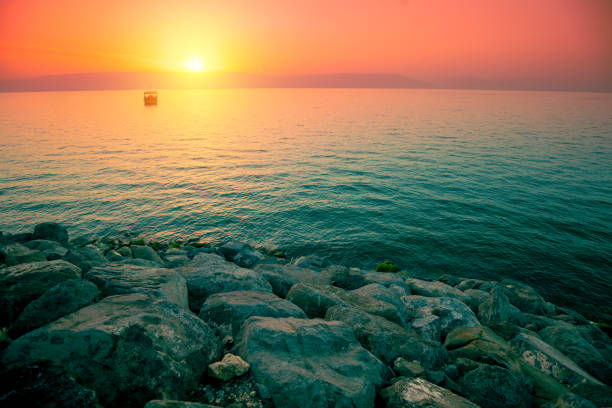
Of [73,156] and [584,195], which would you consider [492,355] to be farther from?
[73,156]

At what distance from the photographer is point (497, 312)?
1008cm

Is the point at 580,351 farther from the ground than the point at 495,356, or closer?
closer

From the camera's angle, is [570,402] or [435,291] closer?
[570,402]

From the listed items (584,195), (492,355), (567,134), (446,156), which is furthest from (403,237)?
(567,134)

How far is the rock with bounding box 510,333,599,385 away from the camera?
7.02 m

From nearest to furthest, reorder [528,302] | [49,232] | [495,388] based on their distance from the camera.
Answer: [495,388] → [528,302] → [49,232]

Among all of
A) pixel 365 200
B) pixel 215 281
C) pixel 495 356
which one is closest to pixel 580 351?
pixel 495 356

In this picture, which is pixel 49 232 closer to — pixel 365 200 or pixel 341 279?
pixel 341 279

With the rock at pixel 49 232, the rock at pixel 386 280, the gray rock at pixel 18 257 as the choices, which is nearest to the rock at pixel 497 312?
the rock at pixel 386 280

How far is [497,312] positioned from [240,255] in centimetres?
1255

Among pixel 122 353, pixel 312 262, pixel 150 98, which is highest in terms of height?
pixel 150 98

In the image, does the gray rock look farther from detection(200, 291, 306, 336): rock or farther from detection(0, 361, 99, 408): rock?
detection(0, 361, 99, 408): rock

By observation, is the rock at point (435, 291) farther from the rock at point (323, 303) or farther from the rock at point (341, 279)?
the rock at point (323, 303)

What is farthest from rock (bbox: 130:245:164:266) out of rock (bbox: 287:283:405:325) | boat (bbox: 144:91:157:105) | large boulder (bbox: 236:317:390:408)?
boat (bbox: 144:91:157:105)
